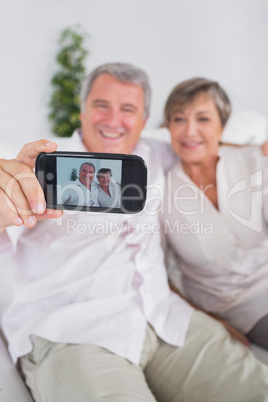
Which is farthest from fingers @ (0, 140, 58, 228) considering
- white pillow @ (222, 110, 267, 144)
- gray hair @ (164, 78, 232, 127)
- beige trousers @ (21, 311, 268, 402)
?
white pillow @ (222, 110, 267, 144)

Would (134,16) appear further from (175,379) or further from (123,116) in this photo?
(175,379)

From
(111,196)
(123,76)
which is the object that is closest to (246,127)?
(123,76)

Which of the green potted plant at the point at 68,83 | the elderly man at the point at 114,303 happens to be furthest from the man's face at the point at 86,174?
the green potted plant at the point at 68,83

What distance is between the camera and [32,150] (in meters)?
0.50

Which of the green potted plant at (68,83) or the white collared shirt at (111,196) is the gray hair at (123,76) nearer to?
the white collared shirt at (111,196)

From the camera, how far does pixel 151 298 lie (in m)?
0.76

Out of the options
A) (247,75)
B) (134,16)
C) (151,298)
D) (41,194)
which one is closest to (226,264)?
(151,298)

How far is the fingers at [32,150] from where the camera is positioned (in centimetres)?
48

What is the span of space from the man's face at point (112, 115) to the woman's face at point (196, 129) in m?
0.11

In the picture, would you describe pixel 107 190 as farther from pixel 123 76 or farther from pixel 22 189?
pixel 123 76

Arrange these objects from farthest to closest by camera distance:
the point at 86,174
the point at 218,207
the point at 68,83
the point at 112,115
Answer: the point at 68,83
the point at 218,207
the point at 112,115
the point at 86,174

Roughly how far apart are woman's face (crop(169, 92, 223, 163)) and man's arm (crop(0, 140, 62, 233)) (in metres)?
0.38

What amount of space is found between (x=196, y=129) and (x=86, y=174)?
0.39 m

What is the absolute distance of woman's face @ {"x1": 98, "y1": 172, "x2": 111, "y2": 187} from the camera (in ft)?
1.53
